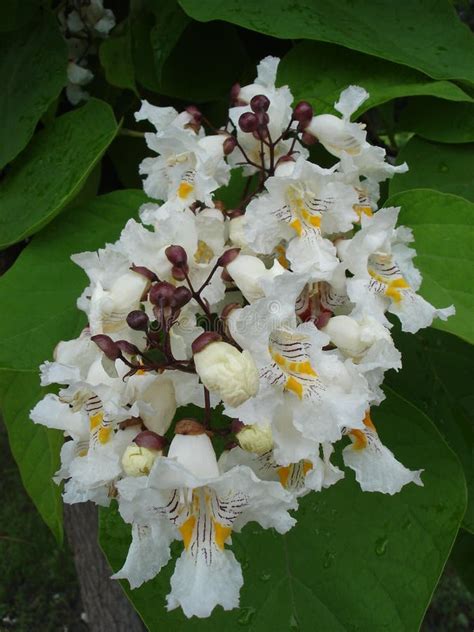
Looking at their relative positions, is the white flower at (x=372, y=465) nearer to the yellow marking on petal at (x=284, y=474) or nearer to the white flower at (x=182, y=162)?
the yellow marking on petal at (x=284, y=474)

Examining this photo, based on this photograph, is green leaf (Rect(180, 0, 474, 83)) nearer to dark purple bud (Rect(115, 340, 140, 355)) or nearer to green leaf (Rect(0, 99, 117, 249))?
green leaf (Rect(0, 99, 117, 249))

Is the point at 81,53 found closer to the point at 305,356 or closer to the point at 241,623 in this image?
the point at 305,356

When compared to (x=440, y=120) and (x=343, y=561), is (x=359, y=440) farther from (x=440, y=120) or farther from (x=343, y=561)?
(x=440, y=120)

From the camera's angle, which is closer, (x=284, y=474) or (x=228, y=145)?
(x=284, y=474)

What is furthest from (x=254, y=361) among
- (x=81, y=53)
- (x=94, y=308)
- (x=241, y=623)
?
(x=81, y=53)

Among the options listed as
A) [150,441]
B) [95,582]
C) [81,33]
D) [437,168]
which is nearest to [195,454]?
[150,441]

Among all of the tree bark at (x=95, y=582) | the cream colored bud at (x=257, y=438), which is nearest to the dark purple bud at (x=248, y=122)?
the cream colored bud at (x=257, y=438)

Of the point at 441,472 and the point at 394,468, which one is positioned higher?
the point at 394,468
